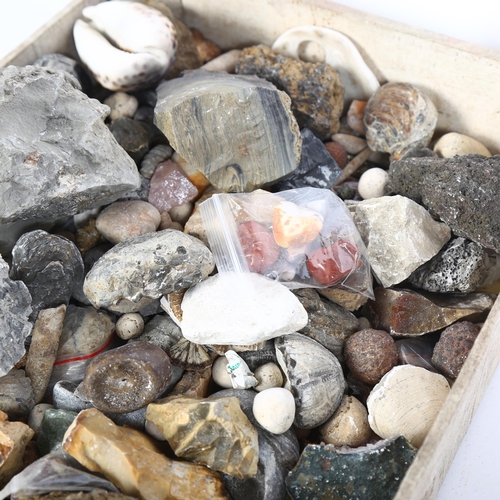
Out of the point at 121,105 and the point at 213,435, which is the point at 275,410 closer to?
the point at 213,435

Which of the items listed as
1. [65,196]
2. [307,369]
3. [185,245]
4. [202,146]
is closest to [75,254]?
[65,196]

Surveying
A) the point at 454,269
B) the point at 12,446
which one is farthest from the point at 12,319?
the point at 454,269

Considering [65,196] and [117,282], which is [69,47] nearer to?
[65,196]

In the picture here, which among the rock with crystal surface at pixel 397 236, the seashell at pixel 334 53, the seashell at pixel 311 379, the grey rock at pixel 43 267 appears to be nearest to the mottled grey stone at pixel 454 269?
the rock with crystal surface at pixel 397 236

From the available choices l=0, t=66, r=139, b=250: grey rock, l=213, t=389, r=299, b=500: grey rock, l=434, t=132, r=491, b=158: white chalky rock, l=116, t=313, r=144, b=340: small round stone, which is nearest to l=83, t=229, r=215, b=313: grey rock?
l=116, t=313, r=144, b=340: small round stone

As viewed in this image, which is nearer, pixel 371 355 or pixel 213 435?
pixel 213 435

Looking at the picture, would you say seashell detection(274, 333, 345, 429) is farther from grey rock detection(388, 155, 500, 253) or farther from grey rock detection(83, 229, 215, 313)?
grey rock detection(388, 155, 500, 253)
